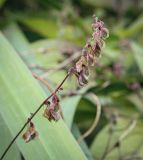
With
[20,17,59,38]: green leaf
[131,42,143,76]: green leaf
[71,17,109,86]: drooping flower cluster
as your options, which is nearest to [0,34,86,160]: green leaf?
[71,17,109,86]: drooping flower cluster

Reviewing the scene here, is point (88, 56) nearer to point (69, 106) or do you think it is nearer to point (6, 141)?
point (6, 141)

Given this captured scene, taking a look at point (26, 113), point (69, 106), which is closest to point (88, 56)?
point (26, 113)

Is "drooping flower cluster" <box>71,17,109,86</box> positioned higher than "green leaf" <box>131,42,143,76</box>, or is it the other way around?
"green leaf" <box>131,42,143,76</box>

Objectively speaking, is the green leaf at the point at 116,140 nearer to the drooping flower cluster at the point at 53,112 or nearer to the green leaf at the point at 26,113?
the green leaf at the point at 26,113

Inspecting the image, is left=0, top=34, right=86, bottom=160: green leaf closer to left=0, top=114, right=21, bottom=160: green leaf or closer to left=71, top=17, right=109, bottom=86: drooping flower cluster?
left=0, top=114, right=21, bottom=160: green leaf

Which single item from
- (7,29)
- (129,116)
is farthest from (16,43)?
(129,116)

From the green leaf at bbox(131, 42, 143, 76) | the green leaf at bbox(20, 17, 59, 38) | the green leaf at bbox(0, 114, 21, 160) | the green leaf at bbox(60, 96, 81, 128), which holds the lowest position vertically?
the green leaf at bbox(0, 114, 21, 160)

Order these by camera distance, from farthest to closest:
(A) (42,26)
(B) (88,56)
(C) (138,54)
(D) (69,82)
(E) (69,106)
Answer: (A) (42,26) < (C) (138,54) < (D) (69,82) < (E) (69,106) < (B) (88,56)

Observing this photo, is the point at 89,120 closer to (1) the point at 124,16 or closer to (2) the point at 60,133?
(2) the point at 60,133
